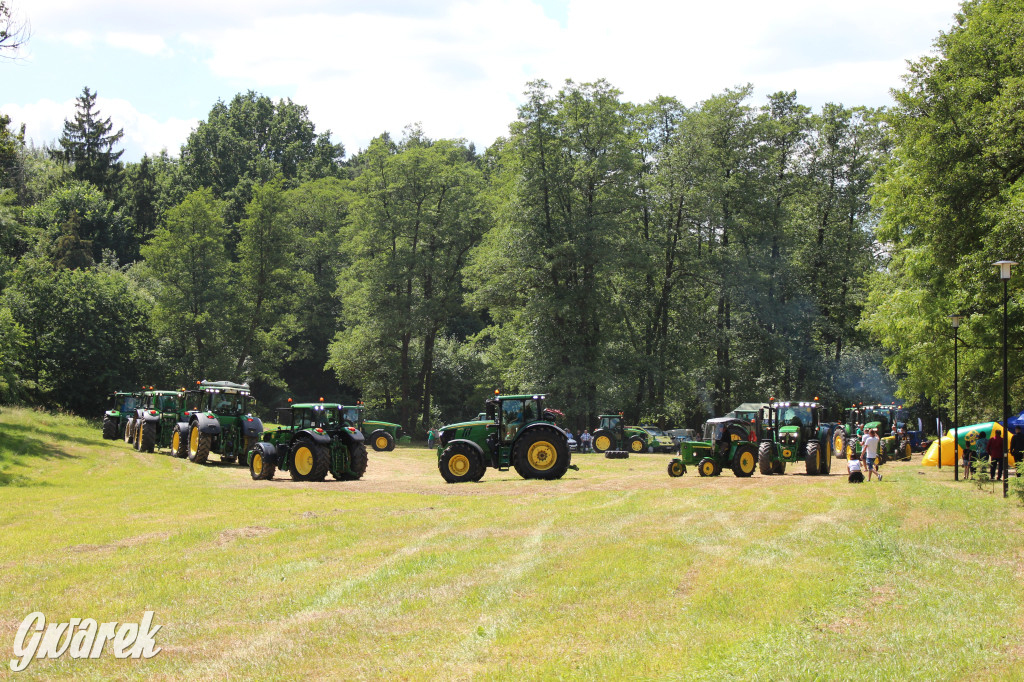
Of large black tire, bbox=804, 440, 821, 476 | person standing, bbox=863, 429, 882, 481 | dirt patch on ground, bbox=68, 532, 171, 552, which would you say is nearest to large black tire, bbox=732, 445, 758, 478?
large black tire, bbox=804, 440, 821, 476

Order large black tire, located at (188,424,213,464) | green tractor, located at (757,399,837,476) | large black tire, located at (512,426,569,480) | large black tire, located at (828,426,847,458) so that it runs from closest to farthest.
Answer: large black tire, located at (512,426,569,480)
green tractor, located at (757,399,837,476)
large black tire, located at (188,424,213,464)
large black tire, located at (828,426,847,458)

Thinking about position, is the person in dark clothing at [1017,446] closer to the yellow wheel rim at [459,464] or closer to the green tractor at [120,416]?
the yellow wheel rim at [459,464]

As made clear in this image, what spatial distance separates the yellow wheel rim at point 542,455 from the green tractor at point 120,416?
21152 millimetres

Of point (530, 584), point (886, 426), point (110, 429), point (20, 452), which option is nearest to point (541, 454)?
point (530, 584)

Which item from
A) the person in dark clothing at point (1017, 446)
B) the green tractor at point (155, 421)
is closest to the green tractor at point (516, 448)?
the person in dark clothing at point (1017, 446)

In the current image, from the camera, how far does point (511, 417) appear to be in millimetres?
21828

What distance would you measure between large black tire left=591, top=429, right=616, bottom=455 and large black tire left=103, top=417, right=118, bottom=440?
2105 cm

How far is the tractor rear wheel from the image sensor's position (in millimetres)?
21688

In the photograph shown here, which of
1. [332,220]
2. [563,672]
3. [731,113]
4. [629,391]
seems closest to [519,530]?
[563,672]

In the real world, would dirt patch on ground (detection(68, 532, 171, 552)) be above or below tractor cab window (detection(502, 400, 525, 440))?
below

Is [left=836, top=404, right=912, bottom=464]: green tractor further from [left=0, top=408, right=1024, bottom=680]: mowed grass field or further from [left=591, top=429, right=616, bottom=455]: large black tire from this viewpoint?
[left=0, top=408, right=1024, bottom=680]: mowed grass field

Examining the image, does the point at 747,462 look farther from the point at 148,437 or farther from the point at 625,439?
the point at 148,437

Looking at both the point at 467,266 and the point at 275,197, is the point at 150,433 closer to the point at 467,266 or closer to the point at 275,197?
the point at 467,266

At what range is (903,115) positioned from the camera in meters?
24.7
